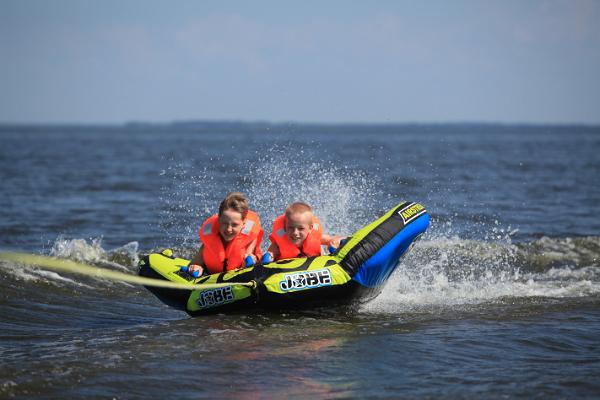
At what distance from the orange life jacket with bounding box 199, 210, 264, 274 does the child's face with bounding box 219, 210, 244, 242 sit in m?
0.12

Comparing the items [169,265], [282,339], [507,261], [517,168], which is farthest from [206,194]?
[517,168]

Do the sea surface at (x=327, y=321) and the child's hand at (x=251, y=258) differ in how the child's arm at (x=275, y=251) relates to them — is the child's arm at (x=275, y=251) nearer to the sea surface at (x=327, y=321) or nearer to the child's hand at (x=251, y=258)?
Result: the child's hand at (x=251, y=258)

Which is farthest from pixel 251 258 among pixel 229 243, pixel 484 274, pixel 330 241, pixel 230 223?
pixel 484 274

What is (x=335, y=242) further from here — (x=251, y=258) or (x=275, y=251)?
(x=251, y=258)

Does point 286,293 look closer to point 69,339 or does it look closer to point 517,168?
point 69,339

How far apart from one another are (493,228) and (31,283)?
889 centimetres

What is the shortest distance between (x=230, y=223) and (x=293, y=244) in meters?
0.71

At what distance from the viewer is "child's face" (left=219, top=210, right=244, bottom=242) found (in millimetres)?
8258

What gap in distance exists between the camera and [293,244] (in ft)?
28.1

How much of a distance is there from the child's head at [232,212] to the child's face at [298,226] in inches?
18.5

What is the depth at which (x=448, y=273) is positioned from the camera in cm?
1172

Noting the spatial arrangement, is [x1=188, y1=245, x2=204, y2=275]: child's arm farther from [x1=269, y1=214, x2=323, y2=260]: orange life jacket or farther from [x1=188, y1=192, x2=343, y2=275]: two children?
[x1=269, y1=214, x2=323, y2=260]: orange life jacket

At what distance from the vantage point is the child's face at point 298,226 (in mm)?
8234

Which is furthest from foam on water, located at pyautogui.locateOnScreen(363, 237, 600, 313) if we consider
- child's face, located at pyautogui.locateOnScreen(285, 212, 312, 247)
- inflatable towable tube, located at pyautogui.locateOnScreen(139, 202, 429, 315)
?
child's face, located at pyautogui.locateOnScreen(285, 212, 312, 247)
